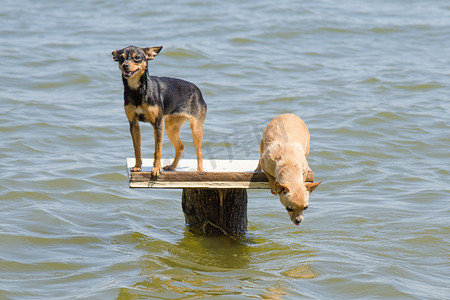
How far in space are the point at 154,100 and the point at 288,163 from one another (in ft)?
5.45

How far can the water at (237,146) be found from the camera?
823 centimetres

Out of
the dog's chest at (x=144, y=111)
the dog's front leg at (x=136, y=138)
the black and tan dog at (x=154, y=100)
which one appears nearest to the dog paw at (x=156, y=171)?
the black and tan dog at (x=154, y=100)

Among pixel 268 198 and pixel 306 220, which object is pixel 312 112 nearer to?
pixel 268 198

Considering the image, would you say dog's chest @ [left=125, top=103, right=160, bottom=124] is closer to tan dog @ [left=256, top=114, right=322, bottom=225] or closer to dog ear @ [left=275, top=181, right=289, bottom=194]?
tan dog @ [left=256, top=114, right=322, bottom=225]

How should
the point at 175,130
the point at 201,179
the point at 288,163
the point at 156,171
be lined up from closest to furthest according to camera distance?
the point at 288,163 → the point at 156,171 → the point at 201,179 → the point at 175,130

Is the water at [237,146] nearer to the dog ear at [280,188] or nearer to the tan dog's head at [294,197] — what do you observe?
the tan dog's head at [294,197]

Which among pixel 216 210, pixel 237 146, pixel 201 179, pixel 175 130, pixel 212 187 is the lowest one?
pixel 237 146

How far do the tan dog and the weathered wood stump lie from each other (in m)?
0.78

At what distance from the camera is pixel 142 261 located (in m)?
8.53

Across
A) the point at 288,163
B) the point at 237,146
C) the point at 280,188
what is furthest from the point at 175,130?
the point at 237,146

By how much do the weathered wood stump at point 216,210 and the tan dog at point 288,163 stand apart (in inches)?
30.8

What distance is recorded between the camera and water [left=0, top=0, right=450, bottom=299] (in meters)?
8.23

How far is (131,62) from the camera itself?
7.16m

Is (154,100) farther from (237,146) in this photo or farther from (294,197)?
(237,146)
